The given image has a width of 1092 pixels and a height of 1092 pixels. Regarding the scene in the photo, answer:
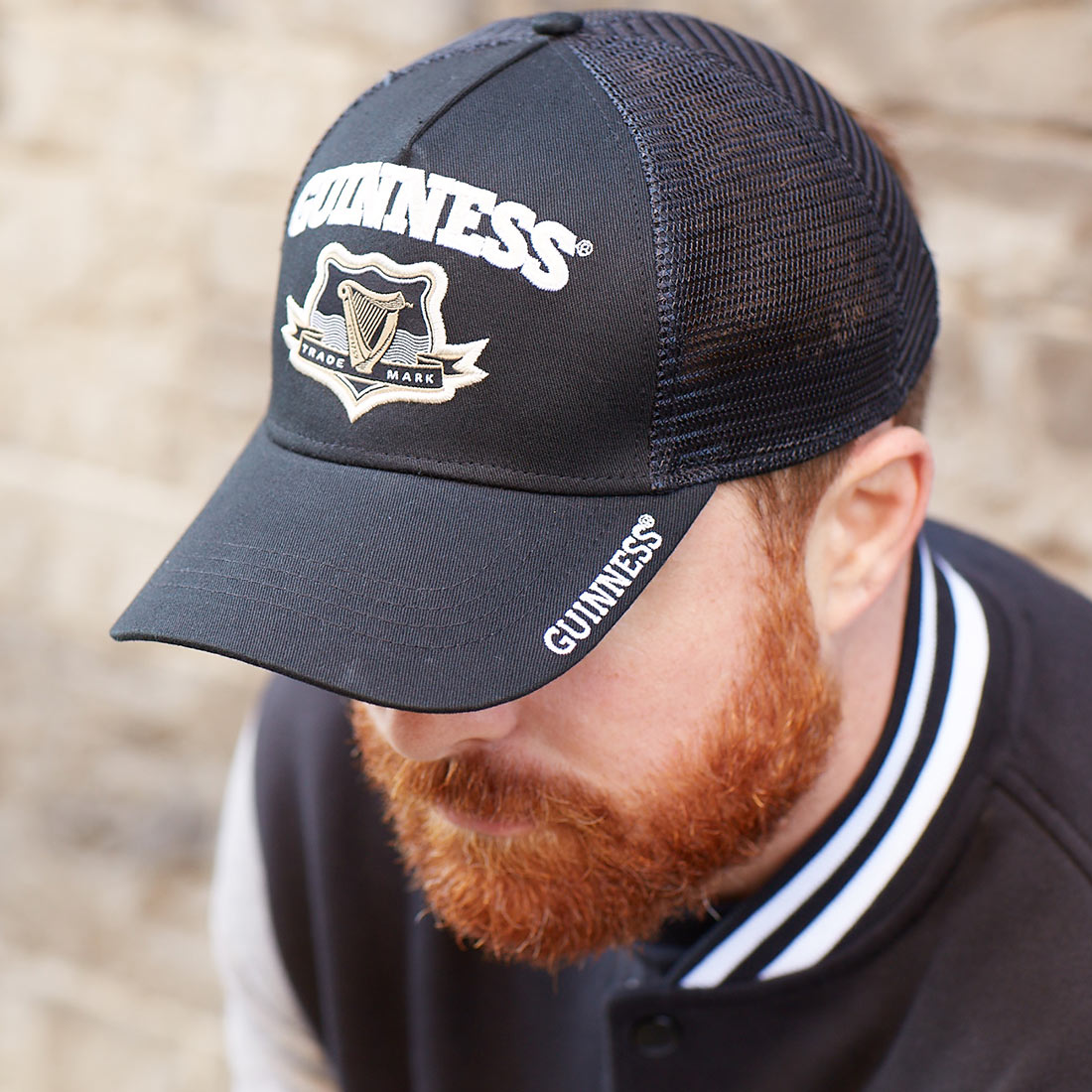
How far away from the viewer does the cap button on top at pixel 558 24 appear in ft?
3.51

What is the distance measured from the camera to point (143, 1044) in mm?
2678

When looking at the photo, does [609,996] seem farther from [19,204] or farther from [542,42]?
[19,204]

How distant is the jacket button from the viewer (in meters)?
1.17

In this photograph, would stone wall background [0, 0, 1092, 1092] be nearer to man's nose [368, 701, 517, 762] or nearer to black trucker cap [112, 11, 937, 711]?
black trucker cap [112, 11, 937, 711]

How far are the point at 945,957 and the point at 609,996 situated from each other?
A: 309 millimetres

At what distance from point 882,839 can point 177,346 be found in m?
1.64

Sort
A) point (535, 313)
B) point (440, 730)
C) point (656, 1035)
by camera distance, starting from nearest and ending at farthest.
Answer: point (535, 313) < point (440, 730) < point (656, 1035)

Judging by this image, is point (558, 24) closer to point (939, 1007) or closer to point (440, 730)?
point (440, 730)

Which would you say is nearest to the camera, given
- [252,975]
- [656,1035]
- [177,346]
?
[656,1035]

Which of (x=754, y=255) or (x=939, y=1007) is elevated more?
(x=754, y=255)

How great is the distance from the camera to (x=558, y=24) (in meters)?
1.07

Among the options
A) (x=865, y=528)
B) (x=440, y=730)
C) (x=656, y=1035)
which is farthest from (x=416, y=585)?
(x=656, y=1035)

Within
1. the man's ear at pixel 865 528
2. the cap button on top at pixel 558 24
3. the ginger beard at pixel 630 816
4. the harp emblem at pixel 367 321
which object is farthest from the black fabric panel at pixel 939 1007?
the cap button on top at pixel 558 24

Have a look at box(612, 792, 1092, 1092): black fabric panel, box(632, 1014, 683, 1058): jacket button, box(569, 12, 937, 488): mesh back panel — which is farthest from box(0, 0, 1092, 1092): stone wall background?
box(632, 1014, 683, 1058): jacket button
